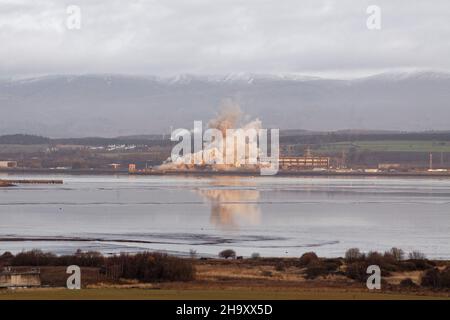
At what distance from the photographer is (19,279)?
27.8 metres

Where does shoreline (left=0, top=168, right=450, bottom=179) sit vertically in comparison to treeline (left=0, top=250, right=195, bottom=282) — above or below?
above

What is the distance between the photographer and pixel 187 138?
191250 mm

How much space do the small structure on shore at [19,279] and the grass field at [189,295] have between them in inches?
63.9

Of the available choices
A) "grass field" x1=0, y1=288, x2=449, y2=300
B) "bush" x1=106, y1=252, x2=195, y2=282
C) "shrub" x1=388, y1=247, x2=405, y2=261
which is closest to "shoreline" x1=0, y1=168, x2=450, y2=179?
"shrub" x1=388, y1=247, x2=405, y2=261

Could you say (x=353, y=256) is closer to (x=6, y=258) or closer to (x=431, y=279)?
(x=431, y=279)

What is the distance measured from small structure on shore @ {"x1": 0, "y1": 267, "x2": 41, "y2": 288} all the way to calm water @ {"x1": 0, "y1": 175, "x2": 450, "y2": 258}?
467 inches

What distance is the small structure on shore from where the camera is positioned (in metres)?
27.4

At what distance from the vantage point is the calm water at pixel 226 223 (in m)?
44.1

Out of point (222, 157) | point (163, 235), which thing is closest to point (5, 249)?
point (163, 235)

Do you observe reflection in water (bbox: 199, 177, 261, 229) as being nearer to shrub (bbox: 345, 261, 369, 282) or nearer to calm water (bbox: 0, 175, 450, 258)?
calm water (bbox: 0, 175, 450, 258)

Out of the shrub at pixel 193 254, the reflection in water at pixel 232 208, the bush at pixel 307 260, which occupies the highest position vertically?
the reflection in water at pixel 232 208

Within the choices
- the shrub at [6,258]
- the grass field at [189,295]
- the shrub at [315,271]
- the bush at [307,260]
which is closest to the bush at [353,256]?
the bush at [307,260]

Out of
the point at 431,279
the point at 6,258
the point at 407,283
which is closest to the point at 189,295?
the point at 407,283

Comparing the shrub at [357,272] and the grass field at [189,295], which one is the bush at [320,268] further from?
the grass field at [189,295]
